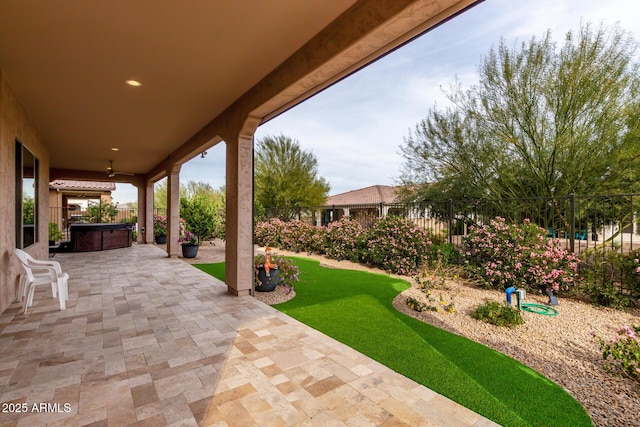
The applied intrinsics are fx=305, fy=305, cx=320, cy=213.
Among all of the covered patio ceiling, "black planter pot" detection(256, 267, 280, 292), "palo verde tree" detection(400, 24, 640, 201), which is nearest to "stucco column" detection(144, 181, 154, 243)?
the covered patio ceiling

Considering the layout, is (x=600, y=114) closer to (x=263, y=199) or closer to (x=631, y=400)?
(x=631, y=400)

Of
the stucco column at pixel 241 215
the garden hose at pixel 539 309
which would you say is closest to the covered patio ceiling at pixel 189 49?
the stucco column at pixel 241 215

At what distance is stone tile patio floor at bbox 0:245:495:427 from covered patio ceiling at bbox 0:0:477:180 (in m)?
2.67

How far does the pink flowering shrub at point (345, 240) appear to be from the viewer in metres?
7.99

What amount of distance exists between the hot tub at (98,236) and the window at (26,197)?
4371 millimetres

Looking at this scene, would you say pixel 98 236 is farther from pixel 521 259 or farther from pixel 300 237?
pixel 521 259

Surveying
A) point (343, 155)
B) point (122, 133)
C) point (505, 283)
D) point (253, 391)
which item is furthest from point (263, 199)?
point (253, 391)

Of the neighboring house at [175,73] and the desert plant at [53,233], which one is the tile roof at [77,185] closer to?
the desert plant at [53,233]

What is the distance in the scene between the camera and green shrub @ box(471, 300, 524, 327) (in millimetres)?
3482

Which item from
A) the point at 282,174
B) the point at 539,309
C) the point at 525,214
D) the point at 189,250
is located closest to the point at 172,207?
the point at 189,250

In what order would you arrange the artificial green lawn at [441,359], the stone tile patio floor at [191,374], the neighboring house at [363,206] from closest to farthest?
the stone tile patio floor at [191,374] < the artificial green lawn at [441,359] < the neighboring house at [363,206]

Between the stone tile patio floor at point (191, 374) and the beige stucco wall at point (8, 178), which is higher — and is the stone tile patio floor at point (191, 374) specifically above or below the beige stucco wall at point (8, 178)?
below

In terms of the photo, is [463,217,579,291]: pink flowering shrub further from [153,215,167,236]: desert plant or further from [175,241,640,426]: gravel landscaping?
[153,215,167,236]: desert plant

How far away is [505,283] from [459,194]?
428 centimetres
